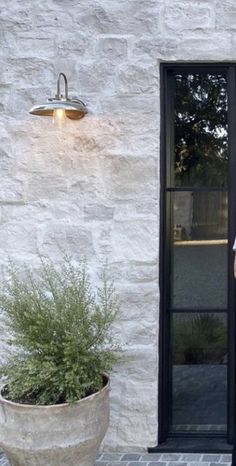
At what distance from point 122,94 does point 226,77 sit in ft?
2.16

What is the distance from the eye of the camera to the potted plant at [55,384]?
2.86 m

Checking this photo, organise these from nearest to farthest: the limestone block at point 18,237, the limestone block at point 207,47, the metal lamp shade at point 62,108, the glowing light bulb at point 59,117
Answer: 1. the metal lamp shade at point 62,108
2. the glowing light bulb at point 59,117
3. the limestone block at point 207,47
4. the limestone block at point 18,237

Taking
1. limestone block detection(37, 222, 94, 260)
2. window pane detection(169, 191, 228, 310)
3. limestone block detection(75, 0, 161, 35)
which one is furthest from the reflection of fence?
limestone block detection(75, 0, 161, 35)

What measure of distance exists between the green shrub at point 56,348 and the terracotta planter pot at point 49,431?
2.6 inches

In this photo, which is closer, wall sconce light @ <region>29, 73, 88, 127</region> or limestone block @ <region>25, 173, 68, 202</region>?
wall sconce light @ <region>29, 73, 88, 127</region>

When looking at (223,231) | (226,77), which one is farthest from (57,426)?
(226,77)

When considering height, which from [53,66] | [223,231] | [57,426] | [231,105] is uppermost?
[53,66]

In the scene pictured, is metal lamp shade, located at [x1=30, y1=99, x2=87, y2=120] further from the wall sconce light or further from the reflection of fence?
the reflection of fence

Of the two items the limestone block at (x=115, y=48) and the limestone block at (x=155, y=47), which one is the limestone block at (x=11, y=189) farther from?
the limestone block at (x=155, y=47)

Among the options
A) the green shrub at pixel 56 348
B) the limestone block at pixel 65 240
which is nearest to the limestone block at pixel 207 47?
the limestone block at pixel 65 240

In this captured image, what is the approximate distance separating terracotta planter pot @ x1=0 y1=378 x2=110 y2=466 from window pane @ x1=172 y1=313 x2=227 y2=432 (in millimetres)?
883

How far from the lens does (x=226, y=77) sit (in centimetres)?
361

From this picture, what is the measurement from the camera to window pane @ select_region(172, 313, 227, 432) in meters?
3.67

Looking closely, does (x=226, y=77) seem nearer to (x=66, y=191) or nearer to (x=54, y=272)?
(x=66, y=191)
